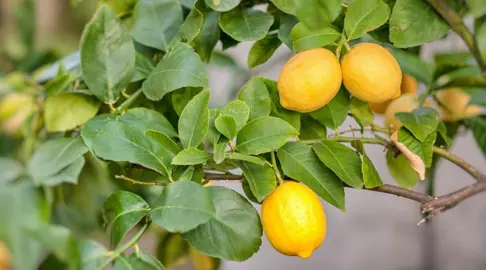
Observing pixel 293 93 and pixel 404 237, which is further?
pixel 404 237

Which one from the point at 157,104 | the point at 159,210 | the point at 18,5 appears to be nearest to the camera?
the point at 159,210

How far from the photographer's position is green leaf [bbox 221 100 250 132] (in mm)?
424

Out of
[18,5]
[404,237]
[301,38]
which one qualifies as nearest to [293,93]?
[301,38]

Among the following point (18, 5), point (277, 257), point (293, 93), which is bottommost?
point (277, 257)

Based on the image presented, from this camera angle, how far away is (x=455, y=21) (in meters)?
0.49

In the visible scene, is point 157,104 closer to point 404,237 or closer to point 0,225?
point 0,225

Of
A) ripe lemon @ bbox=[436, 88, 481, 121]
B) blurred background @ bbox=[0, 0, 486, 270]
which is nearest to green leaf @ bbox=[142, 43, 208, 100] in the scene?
ripe lemon @ bbox=[436, 88, 481, 121]

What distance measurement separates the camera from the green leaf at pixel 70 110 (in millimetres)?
509

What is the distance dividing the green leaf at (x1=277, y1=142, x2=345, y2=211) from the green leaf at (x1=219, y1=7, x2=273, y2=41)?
0.09m

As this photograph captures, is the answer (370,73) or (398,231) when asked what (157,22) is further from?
(398,231)

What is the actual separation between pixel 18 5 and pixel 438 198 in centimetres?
66

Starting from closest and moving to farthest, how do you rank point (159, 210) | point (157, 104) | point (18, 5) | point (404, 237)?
1. point (159, 210)
2. point (157, 104)
3. point (18, 5)
4. point (404, 237)

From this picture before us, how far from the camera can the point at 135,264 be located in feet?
1.33

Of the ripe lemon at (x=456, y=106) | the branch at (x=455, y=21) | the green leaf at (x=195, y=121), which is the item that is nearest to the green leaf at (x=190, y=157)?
the green leaf at (x=195, y=121)
